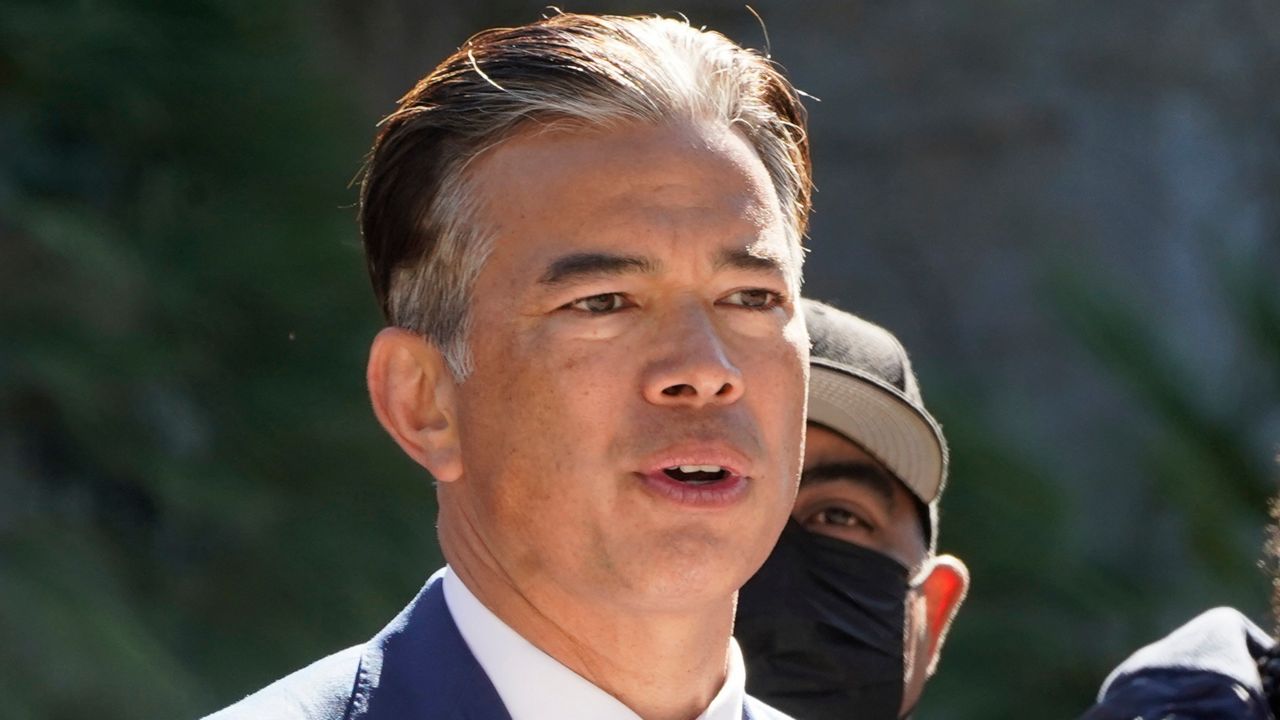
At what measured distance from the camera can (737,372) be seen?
2.09 meters

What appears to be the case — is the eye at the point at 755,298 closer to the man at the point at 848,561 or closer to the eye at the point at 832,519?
the man at the point at 848,561

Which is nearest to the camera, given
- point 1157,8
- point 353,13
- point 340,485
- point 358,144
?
point 340,485

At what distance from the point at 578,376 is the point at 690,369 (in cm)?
12

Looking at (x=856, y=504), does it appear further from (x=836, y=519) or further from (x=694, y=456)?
(x=694, y=456)

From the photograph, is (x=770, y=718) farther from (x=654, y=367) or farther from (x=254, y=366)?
(x=254, y=366)

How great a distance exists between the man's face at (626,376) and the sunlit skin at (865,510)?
3.08 ft

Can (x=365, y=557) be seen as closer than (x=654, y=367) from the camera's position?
No

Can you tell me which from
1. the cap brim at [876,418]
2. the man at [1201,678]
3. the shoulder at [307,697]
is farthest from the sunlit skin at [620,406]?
the cap brim at [876,418]

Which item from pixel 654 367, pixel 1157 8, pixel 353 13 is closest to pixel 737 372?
pixel 654 367

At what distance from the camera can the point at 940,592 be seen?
325cm

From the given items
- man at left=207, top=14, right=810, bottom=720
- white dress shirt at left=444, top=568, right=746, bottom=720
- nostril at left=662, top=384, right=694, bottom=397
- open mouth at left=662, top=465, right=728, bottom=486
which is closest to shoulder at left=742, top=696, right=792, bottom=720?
man at left=207, top=14, right=810, bottom=720

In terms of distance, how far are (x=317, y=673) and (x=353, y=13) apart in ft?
15.7

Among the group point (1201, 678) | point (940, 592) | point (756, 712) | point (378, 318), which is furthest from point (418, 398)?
point (378, 318)

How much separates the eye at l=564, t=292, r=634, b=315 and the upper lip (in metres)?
0.17
